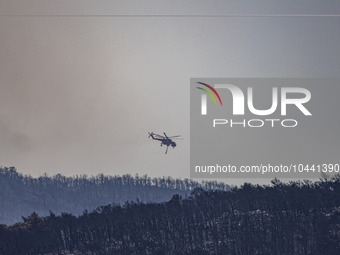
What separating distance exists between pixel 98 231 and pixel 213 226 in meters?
17.3

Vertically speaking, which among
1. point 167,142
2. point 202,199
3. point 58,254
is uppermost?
point 167,142

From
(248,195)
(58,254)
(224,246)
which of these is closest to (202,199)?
(248,195)

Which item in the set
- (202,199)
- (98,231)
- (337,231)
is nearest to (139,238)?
(98,231)

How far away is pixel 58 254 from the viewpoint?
443 feet

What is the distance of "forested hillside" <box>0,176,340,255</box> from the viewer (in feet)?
443

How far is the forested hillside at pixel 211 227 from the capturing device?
135125mm

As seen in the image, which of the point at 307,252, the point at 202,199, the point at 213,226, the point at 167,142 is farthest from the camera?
the point at 167,142

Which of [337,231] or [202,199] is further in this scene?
[202,199]

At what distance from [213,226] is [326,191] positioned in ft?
62.3

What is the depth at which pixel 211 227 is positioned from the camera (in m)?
142

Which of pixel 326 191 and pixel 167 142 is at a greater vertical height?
pixel 167 142

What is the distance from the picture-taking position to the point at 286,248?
13325 cm

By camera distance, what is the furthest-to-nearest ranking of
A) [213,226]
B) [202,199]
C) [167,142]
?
1. [167,142]
2. [202,199]
3. [213,226]

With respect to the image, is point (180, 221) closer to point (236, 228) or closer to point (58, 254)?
point (236, 228)
